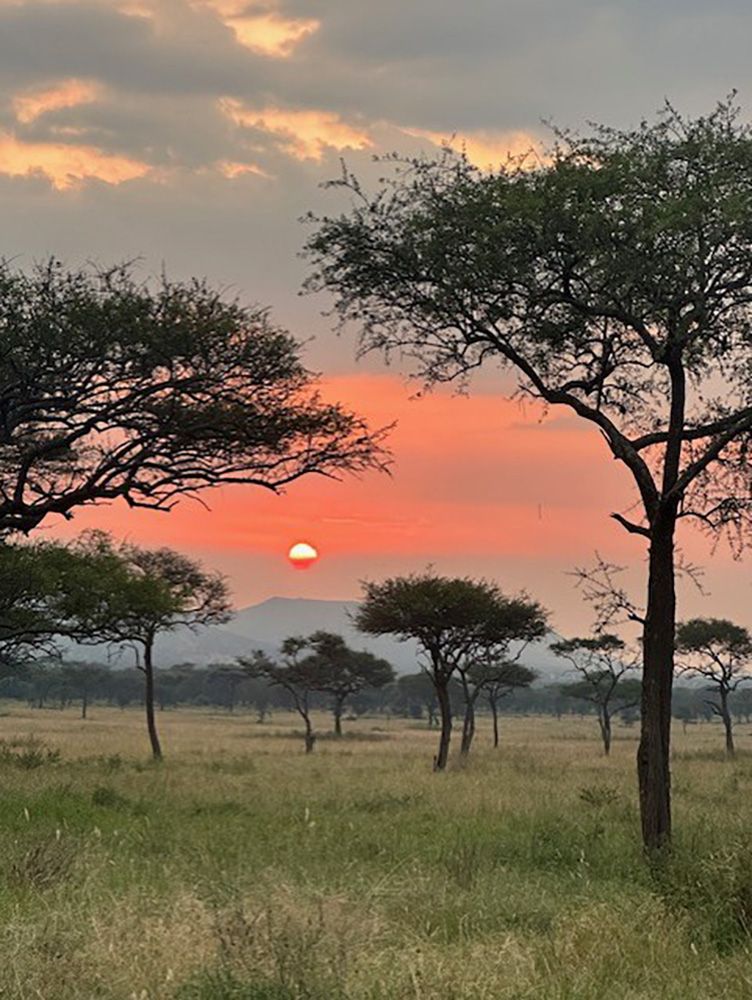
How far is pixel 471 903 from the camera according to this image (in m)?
10.1

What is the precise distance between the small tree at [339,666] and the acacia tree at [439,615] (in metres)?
22.7

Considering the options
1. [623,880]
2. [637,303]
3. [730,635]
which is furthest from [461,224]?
[730,635]

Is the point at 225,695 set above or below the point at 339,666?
below

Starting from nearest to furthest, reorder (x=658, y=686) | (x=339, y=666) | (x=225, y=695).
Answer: (x=658, y=686) → (x=339, y=666) → (x=225, y=695)

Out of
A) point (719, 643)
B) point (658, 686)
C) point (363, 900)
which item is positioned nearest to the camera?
point (363, 900)

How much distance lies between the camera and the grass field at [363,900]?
6.86m

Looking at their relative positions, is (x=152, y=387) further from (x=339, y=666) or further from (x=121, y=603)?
(x=339, y=666)

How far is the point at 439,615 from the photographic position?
4022cm

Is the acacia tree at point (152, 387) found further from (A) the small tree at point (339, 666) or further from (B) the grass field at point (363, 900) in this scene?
(A) the small tree at point (339, 666)

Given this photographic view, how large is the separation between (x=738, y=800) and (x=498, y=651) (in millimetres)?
22458

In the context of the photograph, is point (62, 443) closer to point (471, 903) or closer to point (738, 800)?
point (471, 903)

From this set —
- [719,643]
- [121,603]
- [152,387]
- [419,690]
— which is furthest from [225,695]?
[152,387]

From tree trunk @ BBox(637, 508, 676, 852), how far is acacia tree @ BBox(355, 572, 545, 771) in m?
24.8

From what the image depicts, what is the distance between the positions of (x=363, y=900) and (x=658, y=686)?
5.77m
